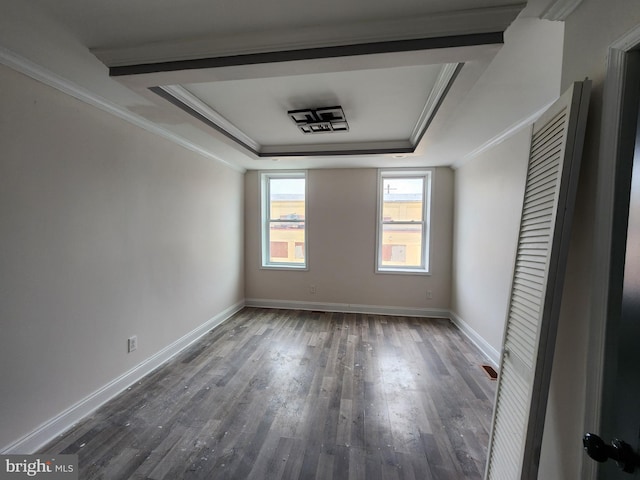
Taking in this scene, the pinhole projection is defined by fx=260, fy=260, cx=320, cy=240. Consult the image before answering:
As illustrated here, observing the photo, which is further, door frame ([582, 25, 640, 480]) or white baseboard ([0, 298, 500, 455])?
white baseboard ([0, 298, 500, 455])

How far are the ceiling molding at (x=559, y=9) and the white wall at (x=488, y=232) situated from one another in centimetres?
122

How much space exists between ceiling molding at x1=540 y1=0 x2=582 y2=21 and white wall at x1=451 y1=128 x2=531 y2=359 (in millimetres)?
1218

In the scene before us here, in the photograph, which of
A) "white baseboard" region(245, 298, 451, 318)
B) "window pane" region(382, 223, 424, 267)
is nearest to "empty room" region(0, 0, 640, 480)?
"white baseboard" region(245, 298, 451, 318)

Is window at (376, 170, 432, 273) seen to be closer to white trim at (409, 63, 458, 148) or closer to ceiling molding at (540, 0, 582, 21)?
white trim at (409, 63, 458, 148)

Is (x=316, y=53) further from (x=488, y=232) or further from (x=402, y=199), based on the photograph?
(x=402, y=199)

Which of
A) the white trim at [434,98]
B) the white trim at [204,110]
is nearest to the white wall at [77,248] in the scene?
the white trim at [204,110]

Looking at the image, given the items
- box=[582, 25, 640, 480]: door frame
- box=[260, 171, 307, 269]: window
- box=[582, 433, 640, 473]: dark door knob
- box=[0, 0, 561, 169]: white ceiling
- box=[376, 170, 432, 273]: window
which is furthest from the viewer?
box=[260, 171, 307, 269]: window

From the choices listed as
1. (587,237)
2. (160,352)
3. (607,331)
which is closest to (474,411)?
(607,331)

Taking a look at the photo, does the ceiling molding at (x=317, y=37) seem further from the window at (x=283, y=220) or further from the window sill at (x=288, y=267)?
the window sill at (x=288, y=267)

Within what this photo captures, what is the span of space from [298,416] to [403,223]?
309 cm

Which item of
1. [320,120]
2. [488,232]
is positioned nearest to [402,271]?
[488,232]

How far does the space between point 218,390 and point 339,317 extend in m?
2.15

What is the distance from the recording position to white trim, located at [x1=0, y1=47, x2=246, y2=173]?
1.42m

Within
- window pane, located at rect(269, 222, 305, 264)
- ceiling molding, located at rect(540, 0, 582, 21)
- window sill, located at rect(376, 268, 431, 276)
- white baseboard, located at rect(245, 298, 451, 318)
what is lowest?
white baseboard, located at rect(245, 298, 451, 318)
